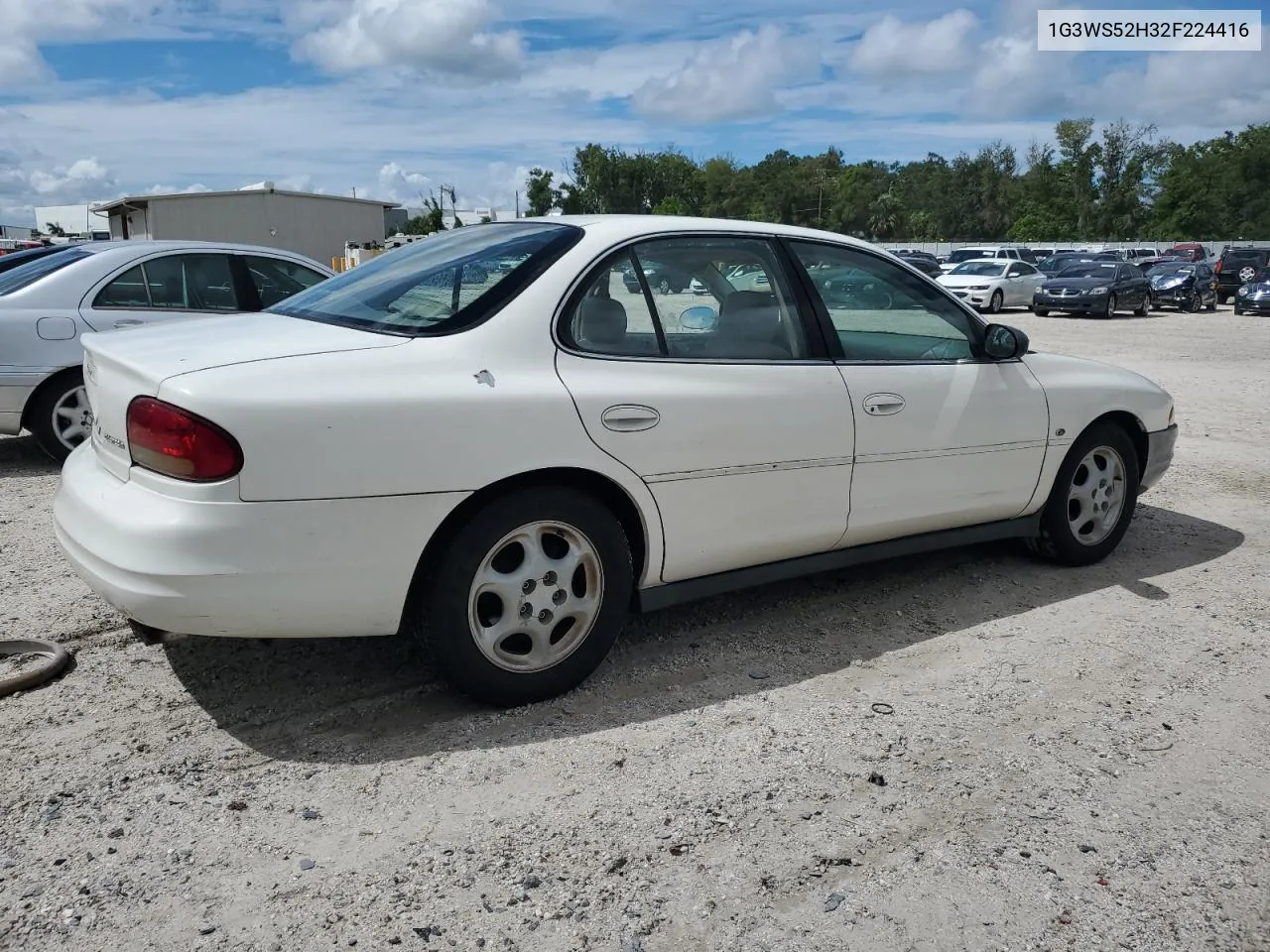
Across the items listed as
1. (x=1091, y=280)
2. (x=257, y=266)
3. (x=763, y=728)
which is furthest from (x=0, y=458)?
(x=1091, y=280)

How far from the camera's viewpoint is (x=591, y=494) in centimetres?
353

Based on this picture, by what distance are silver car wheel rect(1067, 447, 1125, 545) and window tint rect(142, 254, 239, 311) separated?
5.93m

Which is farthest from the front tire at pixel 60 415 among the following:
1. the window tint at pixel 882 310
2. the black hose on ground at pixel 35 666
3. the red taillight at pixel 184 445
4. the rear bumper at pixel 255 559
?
the window tint at pixel 882 310

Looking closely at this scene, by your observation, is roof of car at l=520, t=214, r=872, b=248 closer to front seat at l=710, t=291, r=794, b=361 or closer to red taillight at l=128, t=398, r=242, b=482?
front seat at l=710, t=291, r=794, b=361

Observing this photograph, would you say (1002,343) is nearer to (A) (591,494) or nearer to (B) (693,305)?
(B) (693,305)

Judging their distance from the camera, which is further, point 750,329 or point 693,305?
point 750,329

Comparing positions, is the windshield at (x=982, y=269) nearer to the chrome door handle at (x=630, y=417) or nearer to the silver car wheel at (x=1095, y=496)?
the silver car wheel at (x=1095, y=496)

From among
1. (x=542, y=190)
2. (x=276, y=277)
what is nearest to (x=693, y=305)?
(x=276, y=277)

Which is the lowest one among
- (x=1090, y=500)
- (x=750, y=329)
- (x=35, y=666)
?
(x=35, y=666)

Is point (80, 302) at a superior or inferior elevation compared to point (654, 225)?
inferior

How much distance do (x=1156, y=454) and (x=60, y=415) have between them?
681 cm

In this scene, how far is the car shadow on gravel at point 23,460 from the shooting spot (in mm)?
7062

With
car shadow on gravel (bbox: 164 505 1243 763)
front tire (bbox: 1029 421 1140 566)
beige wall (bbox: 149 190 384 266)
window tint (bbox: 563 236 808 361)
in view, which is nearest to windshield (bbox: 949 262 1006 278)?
front tire (bbox: 1029 421 1140 566)

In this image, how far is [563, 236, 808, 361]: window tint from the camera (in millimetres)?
3604
